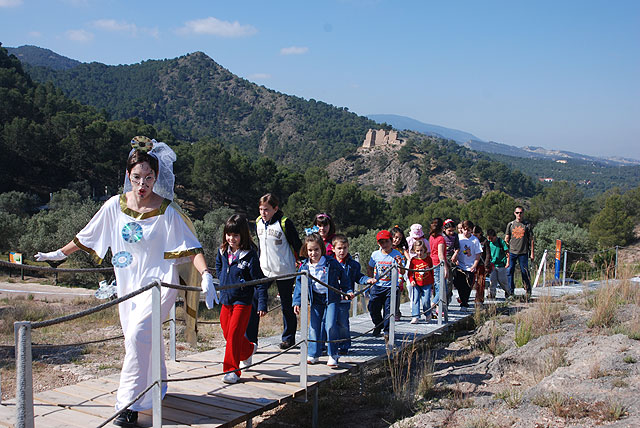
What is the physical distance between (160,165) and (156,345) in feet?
4.54

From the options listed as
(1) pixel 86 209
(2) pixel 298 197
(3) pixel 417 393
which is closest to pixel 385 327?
(3) pixel 417 393

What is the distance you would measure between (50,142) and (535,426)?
161 ft

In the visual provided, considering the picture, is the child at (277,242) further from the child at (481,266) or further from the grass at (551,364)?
the child at (481,266)

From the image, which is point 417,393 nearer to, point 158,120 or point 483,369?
point 483,369

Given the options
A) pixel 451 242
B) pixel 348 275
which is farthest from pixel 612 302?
pixel 348 275

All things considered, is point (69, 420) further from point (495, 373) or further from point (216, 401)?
point (495, 373)

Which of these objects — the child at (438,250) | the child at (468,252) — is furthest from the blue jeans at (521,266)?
the child at (438,250)

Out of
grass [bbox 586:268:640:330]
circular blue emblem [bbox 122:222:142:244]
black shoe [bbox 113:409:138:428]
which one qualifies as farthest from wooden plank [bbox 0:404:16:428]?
grass [bbox 586:268:640:330]

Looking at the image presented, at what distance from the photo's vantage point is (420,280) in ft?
25.1

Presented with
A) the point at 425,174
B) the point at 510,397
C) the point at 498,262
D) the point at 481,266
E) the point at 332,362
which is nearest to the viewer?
the point at 510,397

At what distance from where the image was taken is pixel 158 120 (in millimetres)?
139500

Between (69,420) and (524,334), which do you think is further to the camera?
(524,334)

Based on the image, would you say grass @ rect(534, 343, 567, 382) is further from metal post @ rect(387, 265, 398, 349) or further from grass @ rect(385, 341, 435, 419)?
metal post @ rect(387, 265, 398, 349)

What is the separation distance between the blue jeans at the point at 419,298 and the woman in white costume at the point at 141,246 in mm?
4476
